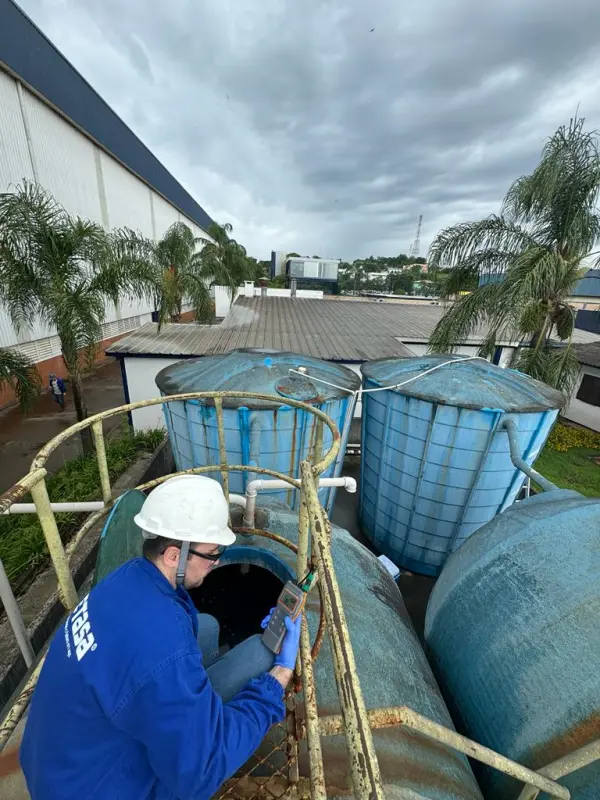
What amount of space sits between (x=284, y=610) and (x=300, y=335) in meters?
12.7

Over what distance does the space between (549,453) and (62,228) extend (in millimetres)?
14872

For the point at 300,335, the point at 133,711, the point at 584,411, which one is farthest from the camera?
the point at 584,411

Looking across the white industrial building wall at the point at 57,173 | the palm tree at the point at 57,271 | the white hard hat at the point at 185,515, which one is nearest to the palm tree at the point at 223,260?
the white industrial building wall at the point at 57,173

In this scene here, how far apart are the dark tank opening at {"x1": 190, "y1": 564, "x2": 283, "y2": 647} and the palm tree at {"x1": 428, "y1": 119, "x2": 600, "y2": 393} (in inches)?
292

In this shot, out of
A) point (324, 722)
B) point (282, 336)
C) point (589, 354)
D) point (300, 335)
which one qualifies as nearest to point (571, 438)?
point (589, 354)

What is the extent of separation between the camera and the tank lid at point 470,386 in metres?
5.21

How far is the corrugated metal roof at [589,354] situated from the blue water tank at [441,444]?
1055 centimetres

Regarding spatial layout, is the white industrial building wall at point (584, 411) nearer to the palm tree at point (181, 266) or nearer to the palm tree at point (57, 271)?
the palm tree at point (181, 266)

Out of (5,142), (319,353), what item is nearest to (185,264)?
(5,142)

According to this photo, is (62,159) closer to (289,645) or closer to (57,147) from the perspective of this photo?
(57,147)

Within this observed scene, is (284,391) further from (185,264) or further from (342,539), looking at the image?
(185,264)

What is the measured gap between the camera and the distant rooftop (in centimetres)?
1141

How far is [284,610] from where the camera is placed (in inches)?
75.2

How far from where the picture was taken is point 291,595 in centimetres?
192
